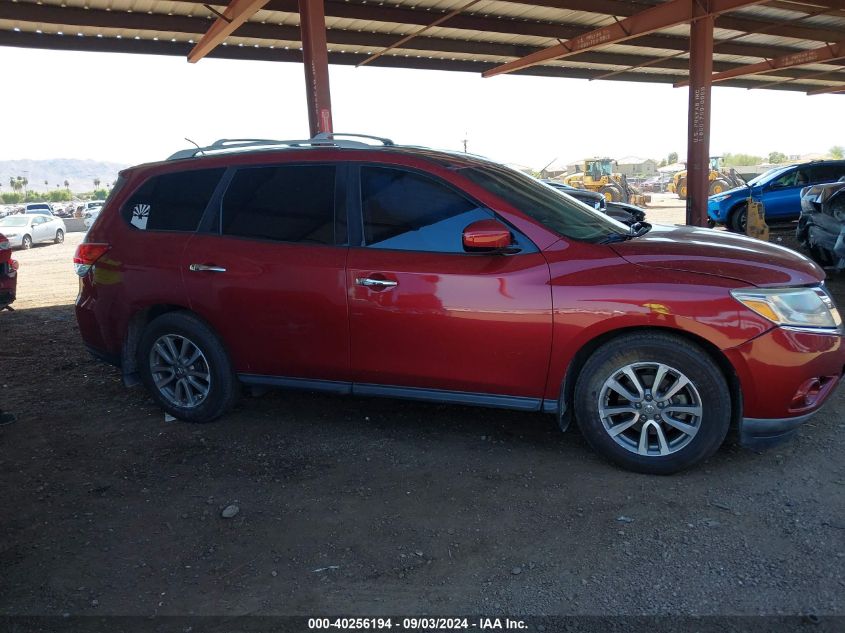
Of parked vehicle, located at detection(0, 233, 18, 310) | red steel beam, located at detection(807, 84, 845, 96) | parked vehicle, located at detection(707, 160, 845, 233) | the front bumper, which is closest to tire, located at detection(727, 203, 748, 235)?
parked vehicle, located at detection(707, 160, 845, 233)

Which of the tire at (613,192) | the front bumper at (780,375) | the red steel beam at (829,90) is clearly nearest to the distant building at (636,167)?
the tire at (613,192)

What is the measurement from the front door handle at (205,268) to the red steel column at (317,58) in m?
6.39

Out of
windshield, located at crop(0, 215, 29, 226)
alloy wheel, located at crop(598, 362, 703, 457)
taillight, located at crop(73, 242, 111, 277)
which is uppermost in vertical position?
taillight, located at crop(73, 242, 111, 277)

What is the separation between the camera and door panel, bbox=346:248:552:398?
367cm

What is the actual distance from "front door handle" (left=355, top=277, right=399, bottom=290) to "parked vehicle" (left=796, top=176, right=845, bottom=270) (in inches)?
275

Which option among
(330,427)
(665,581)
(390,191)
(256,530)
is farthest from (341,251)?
(665,581)

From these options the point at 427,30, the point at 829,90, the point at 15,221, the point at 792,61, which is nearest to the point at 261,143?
the point at 427,30

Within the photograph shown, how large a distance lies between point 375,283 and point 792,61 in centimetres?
1899

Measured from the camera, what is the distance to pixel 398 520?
3.30 meters

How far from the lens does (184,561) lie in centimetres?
301

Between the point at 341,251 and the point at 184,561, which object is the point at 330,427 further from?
the point at 184,561

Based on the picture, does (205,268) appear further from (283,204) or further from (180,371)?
(180,371)

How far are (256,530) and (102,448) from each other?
5.55ft

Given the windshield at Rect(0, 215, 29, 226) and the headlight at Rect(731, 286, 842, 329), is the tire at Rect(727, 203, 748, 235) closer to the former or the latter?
the headlight at Rect(731, 286, 842, 329)
